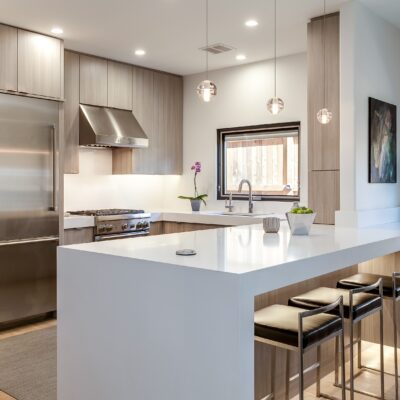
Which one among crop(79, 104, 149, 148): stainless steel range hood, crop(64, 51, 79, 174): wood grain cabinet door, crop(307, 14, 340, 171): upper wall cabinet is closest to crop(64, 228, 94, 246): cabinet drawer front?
crop(64, 51, 79, 174): wood grain cabinet door

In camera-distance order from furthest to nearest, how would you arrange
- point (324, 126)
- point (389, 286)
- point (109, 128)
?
point (109, 128), point (324, 126), point (389, 286)

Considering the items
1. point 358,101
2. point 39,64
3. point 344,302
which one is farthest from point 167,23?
point 344,302

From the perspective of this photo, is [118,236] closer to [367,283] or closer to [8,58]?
[8,58]

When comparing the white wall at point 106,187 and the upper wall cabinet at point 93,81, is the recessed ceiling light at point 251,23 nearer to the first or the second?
the upper wall cabinet at point 93,81

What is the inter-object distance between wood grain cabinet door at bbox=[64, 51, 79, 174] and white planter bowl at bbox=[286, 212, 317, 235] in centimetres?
277

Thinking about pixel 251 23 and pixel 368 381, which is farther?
pixel 251 23

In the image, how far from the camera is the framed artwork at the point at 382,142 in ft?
14.3

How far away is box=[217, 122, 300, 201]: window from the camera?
18.5 ft

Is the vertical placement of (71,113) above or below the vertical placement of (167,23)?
below

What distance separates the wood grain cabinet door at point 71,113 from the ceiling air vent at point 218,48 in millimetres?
A: 1386

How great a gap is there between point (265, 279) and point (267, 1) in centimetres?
273

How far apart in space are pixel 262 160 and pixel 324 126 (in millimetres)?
1632

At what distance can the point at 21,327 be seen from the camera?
4559 mm

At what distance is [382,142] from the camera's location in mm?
4566
